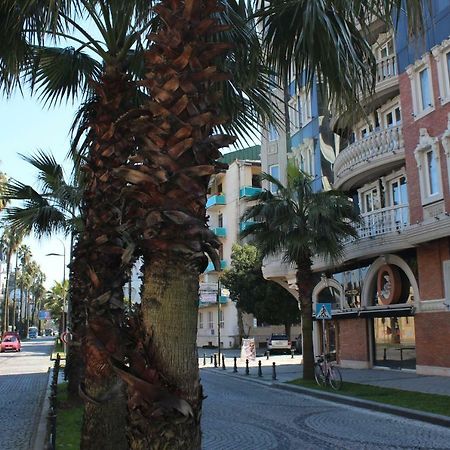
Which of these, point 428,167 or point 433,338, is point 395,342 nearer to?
point 433,338

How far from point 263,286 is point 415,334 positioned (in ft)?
79.2

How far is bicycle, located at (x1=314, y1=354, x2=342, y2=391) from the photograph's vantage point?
16406mm

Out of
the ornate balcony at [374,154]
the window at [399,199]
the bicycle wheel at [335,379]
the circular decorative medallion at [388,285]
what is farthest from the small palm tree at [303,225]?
the circular decorative medallion at [388,285]

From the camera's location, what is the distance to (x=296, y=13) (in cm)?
574

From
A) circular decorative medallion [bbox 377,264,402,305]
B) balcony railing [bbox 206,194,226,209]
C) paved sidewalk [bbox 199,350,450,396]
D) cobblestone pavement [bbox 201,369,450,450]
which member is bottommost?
cobblestone pavement [bbox 201,369,450,450]

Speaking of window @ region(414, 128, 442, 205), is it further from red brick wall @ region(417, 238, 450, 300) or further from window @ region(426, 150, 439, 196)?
red brick wall @ region(417, 238, 450, 300)

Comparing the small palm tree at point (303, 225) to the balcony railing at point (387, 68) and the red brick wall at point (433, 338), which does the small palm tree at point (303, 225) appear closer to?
the red brick wall at point (433, 338)

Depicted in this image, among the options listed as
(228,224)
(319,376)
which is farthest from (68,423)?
(228,224)

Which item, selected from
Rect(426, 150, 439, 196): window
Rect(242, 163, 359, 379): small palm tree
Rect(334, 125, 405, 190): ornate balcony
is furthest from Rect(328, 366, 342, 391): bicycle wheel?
Rect(334, 125, 405, 190): ornate balcony

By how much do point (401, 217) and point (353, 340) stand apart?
6775 mm

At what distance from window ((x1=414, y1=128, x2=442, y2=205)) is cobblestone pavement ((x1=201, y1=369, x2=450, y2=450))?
8.21 meters

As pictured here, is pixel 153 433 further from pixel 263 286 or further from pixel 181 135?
pixel 263 286

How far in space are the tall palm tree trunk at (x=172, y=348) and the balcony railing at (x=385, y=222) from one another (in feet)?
55.6

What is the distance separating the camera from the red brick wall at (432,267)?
1905 cm
